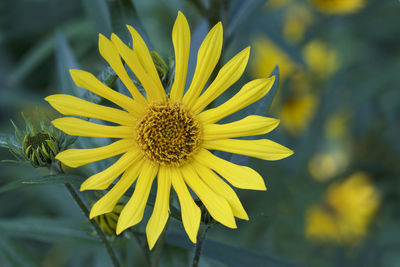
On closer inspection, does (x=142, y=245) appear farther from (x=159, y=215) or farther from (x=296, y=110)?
(x=296, y=110)

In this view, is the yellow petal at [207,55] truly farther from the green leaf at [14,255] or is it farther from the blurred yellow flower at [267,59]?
the blurred yellow flower at [267,59]

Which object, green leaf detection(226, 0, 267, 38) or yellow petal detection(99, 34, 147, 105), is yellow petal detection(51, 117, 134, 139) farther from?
green leaf detection(226, 0, 267, 38)

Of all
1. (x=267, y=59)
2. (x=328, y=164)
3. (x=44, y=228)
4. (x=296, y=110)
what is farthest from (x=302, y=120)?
(x=44, y=228)

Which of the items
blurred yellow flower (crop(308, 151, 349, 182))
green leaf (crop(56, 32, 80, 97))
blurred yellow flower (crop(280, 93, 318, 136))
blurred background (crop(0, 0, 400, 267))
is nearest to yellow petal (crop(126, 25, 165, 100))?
green leaf (crop(56, 32, 80, 97))

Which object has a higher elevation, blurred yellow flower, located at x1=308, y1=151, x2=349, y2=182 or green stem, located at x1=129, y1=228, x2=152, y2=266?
green stem, located at x1=129, y1=228, x2=152, y2=266

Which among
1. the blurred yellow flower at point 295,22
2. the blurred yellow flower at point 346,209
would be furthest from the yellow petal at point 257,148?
the blurred yellow flower at point 295,22

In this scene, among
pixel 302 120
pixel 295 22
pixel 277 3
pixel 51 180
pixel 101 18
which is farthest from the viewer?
pixel 295 22

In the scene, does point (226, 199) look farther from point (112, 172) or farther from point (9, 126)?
point (9, 126)
